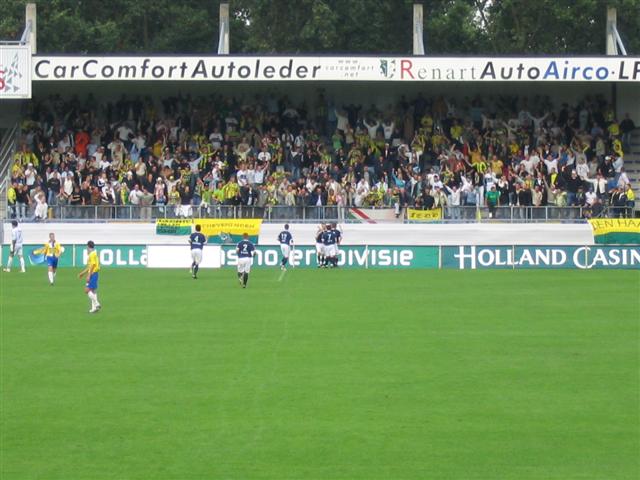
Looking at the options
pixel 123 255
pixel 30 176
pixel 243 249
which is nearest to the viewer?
pixel 243 249

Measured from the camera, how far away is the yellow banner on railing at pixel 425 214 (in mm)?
46531

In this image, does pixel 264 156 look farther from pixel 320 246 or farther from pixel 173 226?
pixel 320 246

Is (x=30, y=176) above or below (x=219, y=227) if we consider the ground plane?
above

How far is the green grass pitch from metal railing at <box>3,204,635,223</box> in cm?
1423

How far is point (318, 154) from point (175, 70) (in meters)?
6.85

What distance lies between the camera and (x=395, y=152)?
50281mm

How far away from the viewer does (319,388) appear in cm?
1727

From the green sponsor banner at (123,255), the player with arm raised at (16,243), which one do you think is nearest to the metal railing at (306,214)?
the green sponsor banner at (123,255)

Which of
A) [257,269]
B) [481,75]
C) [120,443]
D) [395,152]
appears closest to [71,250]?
[257,269]

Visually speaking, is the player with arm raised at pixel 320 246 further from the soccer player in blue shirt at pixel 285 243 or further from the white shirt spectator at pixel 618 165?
the white shirt spectator at pixel 618 165

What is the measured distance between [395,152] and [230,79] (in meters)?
7.48

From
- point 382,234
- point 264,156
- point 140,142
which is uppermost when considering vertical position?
point 140,142

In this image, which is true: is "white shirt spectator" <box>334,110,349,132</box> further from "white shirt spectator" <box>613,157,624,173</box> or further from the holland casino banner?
"white shirt spectator" <box>613,157,624,173</box>

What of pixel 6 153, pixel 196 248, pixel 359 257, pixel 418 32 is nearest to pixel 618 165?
pixel 418 32
